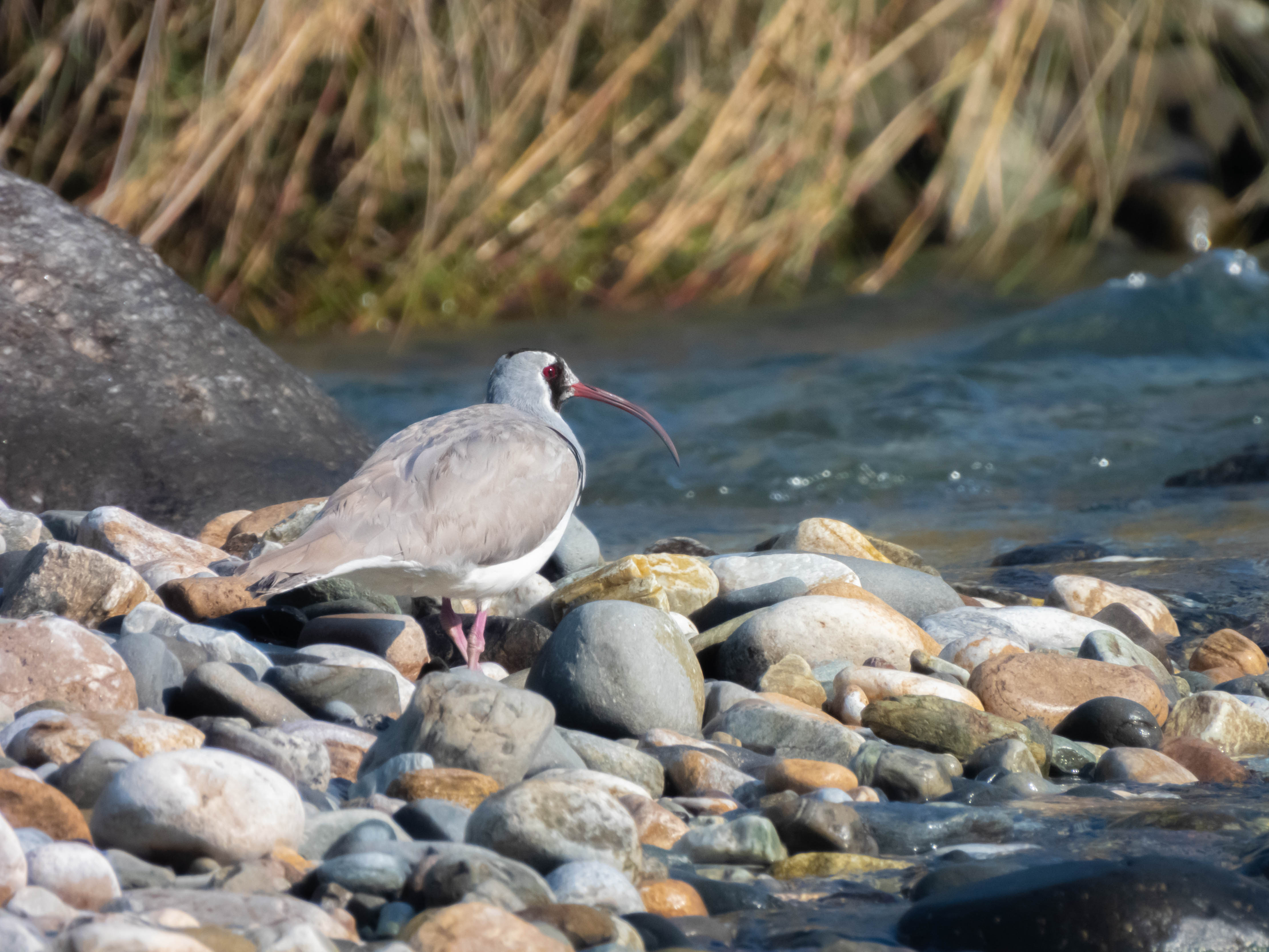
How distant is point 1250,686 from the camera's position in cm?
371

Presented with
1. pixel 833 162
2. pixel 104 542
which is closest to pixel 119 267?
pixel 104 542

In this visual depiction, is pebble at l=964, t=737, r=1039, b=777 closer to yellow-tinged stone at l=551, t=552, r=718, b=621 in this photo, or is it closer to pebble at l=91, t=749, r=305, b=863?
yellow-tinged stone at l=551, t=552, r=718, b=621

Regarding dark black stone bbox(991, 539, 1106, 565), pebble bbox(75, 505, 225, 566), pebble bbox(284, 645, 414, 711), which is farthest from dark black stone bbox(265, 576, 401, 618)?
dark black stone bbox(991, 539, 1106, 565)

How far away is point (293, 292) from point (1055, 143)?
18.5 feet

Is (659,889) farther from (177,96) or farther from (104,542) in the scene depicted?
(177,96)

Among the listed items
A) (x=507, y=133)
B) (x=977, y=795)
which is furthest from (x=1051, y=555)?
(x=507, y=133)

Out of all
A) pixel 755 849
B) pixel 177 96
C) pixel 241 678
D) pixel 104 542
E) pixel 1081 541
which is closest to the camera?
pixel 755 849

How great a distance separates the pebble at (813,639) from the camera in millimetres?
3729

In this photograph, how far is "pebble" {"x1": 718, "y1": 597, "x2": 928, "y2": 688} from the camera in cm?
373

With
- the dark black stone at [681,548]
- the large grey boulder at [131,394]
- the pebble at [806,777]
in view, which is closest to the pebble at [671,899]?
the pebble at [806,777]

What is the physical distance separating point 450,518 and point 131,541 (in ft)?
3.14

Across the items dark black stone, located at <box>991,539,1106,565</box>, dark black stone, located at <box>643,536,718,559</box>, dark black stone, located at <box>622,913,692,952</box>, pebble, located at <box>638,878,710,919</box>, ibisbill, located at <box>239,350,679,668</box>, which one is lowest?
dark black stone, located at <box>991,539,1106,565</box>

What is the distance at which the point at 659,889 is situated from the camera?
7.93 ft

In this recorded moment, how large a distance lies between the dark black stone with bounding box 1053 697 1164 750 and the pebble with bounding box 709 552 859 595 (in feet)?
2.99
